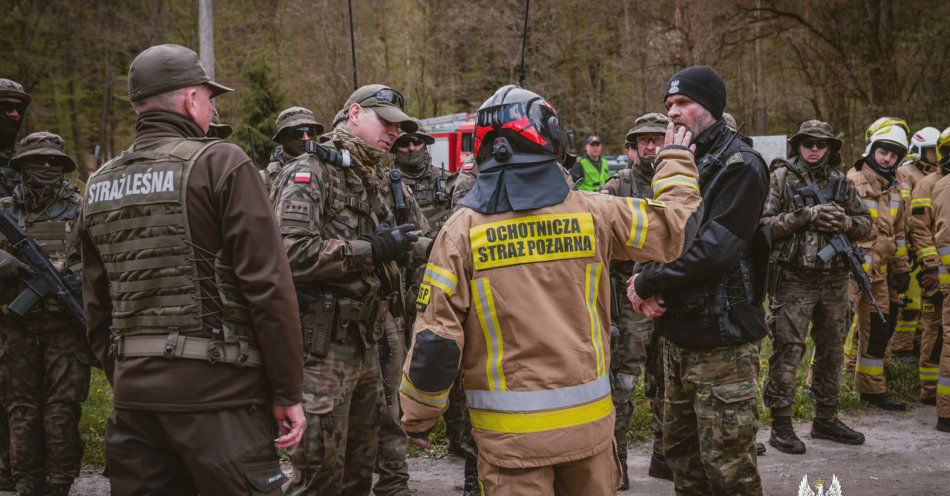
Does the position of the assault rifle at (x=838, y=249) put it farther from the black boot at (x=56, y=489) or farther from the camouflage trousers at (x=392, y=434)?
the black boot at (x=56, y=489)

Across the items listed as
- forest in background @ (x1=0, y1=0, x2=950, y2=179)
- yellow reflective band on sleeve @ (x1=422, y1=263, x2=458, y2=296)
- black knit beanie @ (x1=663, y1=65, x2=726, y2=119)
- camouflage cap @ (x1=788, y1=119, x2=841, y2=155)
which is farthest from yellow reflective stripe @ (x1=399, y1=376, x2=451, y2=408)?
forest in background @ (x1=0, y1=0, x2=950, y2=179)

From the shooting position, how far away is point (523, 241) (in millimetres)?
2805

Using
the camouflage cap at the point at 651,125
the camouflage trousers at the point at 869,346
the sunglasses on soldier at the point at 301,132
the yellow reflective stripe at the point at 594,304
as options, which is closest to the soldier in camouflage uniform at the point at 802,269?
the camouflage cap at the point at 651,125

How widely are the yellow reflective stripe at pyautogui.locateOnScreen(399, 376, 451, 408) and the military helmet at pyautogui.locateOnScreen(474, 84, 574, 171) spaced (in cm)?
87

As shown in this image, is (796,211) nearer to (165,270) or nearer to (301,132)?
(301,132)

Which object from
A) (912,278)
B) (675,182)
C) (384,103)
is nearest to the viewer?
(675,182)

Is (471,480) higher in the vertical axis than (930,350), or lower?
lower

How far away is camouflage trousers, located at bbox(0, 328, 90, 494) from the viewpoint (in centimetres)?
509

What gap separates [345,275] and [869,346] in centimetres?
562

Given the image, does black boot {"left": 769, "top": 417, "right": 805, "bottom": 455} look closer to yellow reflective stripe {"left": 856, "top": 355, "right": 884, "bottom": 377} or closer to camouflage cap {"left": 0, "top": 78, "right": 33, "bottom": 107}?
yellow reflective stripe {"left": 856, "top": 355, "right": 884, "bottom": 377}

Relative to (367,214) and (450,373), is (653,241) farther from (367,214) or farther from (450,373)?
(367,214)

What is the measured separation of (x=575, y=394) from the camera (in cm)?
284

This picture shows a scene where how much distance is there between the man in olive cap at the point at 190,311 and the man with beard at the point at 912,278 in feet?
23.1

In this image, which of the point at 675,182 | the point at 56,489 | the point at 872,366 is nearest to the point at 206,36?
the point at 56,489
